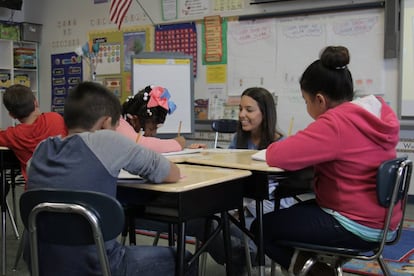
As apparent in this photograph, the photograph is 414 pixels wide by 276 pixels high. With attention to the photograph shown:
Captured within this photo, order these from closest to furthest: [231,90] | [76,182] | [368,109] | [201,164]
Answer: [76,182]
[368,109]
[201,164]
[231,90]

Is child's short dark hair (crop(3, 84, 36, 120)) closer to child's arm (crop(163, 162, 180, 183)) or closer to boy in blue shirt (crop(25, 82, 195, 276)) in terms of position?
boy in blue shirt (crop(25, 82, 195, 276))

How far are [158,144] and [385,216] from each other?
3.42 ft

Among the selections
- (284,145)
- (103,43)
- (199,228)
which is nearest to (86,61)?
(103,43)

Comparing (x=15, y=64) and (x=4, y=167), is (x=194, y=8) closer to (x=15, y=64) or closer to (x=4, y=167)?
(x=15, y=64)

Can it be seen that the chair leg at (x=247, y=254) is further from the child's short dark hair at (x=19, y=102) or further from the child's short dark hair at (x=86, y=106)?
the child's short dark hair at (x=19, y=102)

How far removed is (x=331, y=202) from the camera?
1778 mm

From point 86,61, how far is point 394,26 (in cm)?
374

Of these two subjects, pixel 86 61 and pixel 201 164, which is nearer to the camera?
pixel 201 164

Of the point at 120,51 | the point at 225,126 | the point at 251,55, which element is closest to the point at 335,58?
the point at 225,126

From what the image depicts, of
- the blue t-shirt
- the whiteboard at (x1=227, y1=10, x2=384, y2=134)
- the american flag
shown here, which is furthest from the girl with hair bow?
the american flag

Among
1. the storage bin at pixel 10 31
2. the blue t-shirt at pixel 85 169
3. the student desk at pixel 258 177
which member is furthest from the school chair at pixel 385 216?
Result: the storage bin at pixel 10 31

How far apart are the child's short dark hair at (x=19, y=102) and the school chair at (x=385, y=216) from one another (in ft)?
5.72

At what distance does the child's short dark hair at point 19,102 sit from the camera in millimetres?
2873

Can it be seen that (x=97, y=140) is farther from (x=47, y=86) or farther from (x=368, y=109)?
(x=47, y=86)
